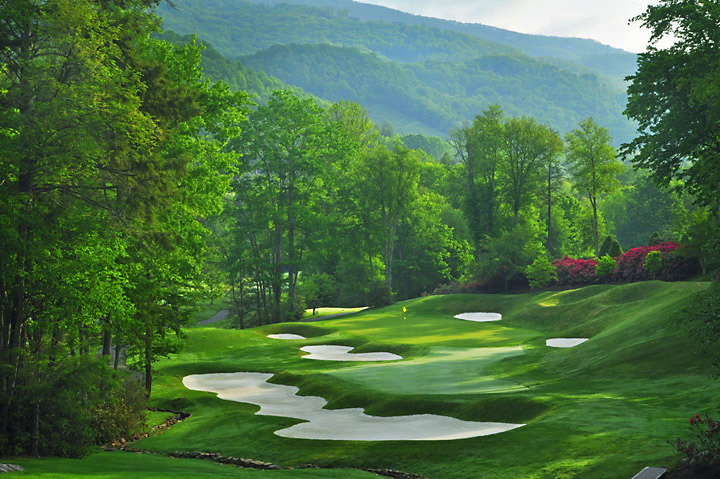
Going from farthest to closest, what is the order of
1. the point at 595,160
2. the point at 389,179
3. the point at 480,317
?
the point at 389,179 < the point at 595,160 < the point at 480,317

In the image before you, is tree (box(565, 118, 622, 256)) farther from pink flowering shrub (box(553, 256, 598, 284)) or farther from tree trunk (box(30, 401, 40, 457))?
tree trunk (box(30, 401, 40, 457))

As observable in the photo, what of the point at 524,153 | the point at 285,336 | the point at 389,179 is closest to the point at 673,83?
the point at 285,336

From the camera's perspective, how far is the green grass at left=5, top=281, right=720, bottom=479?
45.7 ft

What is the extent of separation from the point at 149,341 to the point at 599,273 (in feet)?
109

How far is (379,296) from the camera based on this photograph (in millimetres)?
61844

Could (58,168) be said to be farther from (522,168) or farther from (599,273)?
(522,168)

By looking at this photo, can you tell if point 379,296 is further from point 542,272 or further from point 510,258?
point 542,272

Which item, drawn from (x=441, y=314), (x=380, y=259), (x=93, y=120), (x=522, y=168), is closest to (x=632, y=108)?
(x=93, y=120)

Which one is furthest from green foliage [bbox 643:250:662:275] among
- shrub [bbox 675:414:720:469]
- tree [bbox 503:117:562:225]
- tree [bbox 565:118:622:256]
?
shrub [bbox 675:414:720:469]

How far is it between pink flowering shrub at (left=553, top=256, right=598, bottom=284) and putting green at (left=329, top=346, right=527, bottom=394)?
1756 cm

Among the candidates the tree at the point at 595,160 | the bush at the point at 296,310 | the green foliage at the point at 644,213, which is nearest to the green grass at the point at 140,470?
the bush at the point at 296,310

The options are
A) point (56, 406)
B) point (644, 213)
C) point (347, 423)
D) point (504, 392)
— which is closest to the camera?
→ point (56, 406)

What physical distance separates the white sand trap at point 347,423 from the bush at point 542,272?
2908 centimetres

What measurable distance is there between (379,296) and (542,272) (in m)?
16.8
